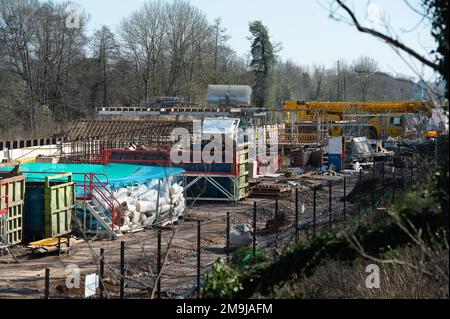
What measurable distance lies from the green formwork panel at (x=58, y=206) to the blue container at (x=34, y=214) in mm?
200

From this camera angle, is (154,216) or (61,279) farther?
(154,216)

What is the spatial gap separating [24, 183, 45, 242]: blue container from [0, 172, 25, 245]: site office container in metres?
0.32

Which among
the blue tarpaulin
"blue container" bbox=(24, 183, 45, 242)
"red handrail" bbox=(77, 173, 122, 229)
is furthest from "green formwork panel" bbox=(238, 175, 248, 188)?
"blue container" bbox=(24, 183, 45, 242)

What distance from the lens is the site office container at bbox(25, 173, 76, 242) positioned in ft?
62.4

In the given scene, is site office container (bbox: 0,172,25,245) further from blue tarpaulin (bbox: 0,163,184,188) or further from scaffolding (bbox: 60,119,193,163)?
scaffolding (bbox: 60,119,193,163)

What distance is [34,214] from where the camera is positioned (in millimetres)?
19219

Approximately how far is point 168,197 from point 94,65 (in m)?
42.9

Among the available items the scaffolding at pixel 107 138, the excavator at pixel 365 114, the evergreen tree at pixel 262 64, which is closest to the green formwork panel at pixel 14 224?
the scaffolding at pixel 107 138

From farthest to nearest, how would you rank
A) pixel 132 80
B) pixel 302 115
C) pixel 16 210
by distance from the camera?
pixel 132 80, pixel 302 115, pixel 16 210

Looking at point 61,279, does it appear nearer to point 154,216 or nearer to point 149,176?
point 154,216

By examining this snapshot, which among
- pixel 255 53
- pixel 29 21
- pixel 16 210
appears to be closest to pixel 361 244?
pixel 16 210

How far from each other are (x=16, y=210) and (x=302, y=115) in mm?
33556
